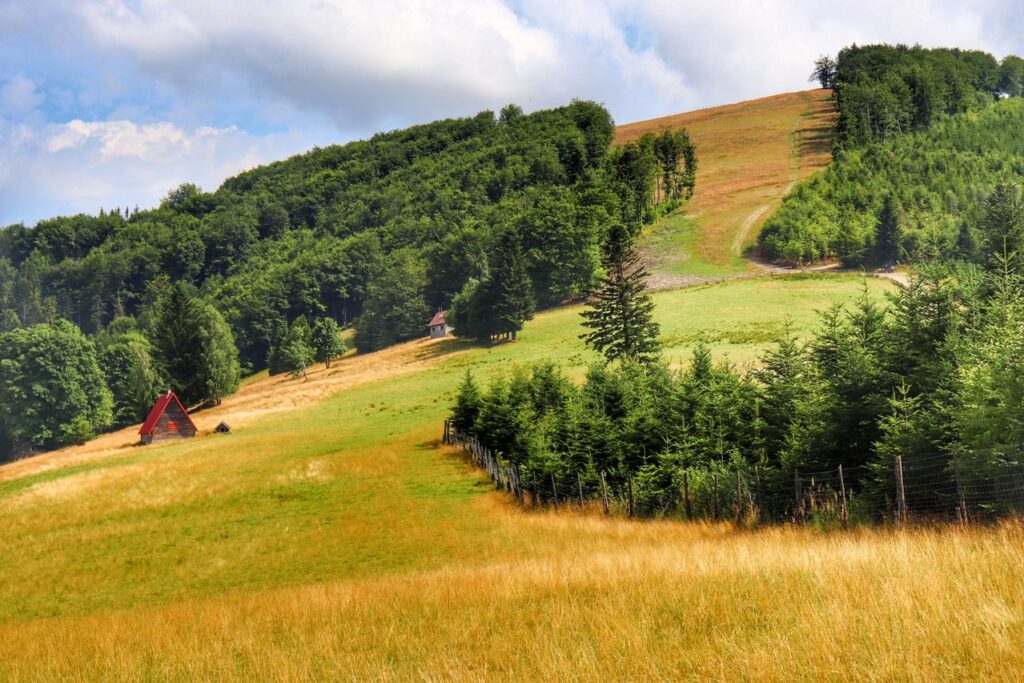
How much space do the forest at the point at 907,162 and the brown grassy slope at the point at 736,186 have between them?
685 centimetres

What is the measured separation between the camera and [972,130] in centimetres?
14762

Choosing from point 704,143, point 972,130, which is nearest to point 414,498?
point 972,130

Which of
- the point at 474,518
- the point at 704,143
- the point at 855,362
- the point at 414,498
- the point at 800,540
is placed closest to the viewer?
the point at 800,540

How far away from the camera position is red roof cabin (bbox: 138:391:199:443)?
6731 cm

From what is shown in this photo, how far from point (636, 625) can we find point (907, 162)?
153 m

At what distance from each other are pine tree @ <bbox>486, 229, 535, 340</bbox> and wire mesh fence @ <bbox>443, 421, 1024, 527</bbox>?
58554 millimetres

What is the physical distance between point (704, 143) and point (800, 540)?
19654 centimetres

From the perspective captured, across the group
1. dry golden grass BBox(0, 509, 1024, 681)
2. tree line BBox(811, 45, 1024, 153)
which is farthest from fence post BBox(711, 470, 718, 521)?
tree line BBox(811, 45, 1024, 153)

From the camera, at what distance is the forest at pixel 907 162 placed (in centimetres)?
9975

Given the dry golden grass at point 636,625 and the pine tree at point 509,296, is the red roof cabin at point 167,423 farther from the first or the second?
the dry golden grass at point 636,625

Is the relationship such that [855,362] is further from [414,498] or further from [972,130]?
[972,130]

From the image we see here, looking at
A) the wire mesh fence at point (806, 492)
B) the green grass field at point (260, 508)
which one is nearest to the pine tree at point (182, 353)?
the green grass field at point (260, 508)

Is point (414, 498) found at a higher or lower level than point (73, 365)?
lower

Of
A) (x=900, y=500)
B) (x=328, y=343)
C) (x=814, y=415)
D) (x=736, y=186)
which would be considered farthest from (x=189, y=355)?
(x=736, y=186)
